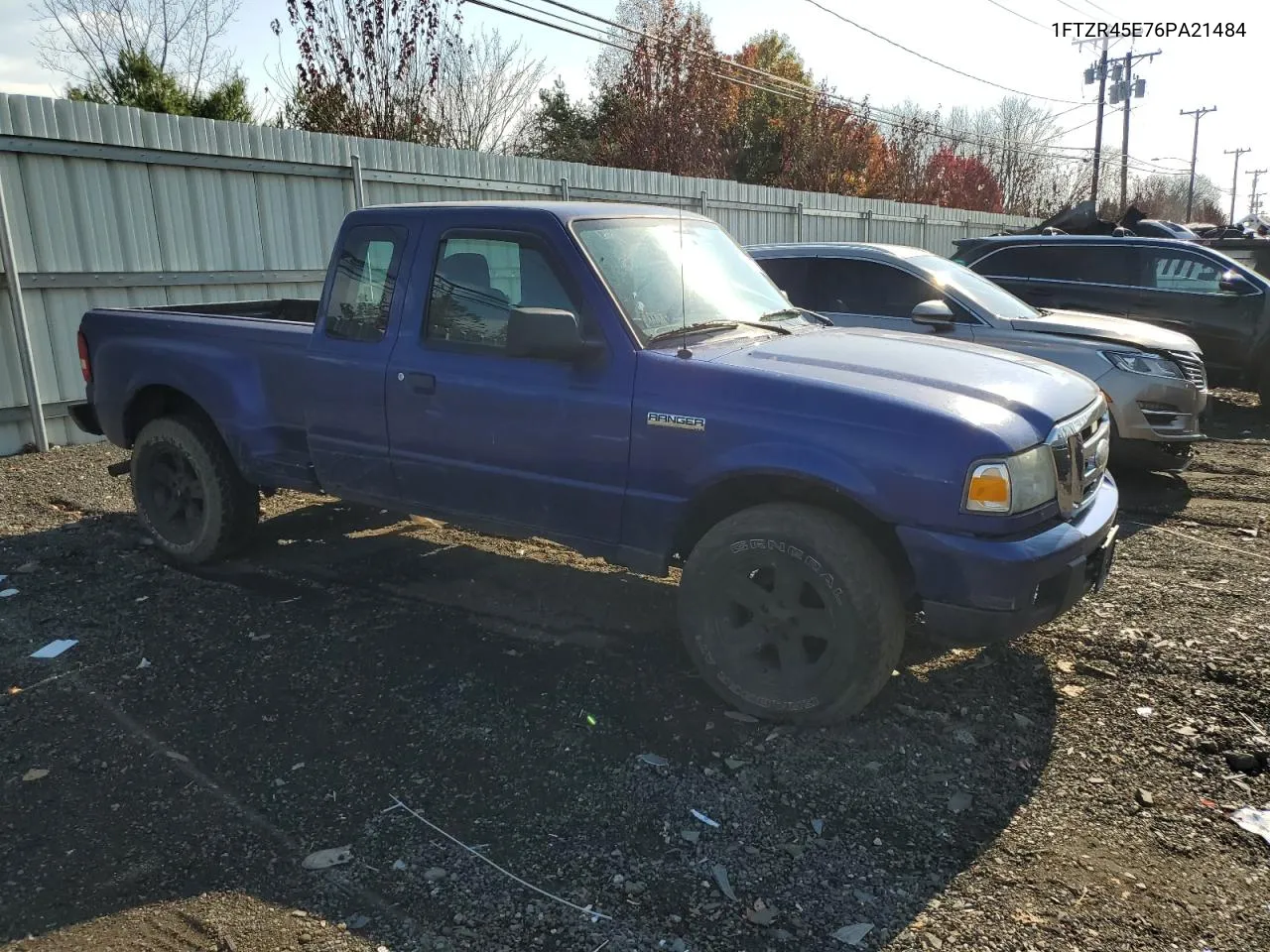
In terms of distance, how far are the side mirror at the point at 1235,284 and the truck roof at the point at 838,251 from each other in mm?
4236

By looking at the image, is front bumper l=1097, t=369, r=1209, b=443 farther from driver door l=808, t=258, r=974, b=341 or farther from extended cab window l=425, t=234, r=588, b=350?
extended cab window l=425, t=234, r=588, b=350

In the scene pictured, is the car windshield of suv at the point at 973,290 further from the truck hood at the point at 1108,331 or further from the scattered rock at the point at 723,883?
the scattered rock at the point at 723,883

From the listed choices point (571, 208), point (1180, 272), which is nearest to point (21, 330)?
point (571, 208)

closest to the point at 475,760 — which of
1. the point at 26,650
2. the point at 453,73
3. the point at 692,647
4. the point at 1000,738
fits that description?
the point at 692,647

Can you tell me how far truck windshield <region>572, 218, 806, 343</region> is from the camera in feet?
13.5

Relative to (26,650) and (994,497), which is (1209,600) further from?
(26,650)

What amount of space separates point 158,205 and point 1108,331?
328 inches

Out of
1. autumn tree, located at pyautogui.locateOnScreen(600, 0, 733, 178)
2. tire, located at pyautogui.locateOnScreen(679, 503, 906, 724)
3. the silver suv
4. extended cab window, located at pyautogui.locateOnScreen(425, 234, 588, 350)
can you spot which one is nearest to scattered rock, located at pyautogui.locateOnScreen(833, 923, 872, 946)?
tire, located at pyautogui.locateOnScreen(679, 503, 906, 724)

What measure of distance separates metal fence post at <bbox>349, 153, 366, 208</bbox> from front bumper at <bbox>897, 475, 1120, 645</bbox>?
8645mm

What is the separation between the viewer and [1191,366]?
7238mm

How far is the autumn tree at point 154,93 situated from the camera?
2030cm

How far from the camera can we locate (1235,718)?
373cm

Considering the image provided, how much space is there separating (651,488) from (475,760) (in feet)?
4.10

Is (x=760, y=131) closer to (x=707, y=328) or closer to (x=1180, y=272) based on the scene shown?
(x=1180, y=272)
